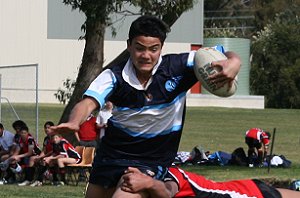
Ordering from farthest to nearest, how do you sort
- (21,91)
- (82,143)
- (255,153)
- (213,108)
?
(213,108) → (21,91) → (255,153) → (82,143)

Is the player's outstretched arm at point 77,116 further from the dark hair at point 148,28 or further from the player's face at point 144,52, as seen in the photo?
the dark hair at point 148,28

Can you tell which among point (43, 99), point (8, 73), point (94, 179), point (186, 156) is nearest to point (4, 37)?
point (43, 99)

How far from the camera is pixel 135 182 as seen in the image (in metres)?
5.77

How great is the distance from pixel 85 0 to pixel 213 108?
1296 inches

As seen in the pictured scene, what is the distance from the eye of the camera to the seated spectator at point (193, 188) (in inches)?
Answer: 230

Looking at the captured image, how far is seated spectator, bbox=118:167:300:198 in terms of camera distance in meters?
5.85

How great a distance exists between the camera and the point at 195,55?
614 centimetres

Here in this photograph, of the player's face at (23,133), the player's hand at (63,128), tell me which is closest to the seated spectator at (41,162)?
the player's face at (23,133)

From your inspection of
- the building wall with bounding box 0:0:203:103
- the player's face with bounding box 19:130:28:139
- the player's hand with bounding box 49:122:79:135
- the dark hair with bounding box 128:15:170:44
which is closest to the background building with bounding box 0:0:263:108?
the building wall with bounding box 0:0:203:103

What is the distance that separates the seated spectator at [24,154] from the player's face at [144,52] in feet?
40.1

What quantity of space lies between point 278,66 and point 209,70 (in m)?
51.7

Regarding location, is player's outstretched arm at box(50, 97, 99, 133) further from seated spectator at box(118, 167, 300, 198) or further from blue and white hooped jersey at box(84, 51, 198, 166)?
seated spectator at box(118, 167, 300, 198)

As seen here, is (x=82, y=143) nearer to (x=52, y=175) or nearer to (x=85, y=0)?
(x=52, y=175)

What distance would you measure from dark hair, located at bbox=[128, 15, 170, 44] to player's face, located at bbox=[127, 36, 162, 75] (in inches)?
1.2
